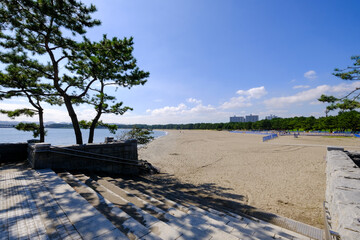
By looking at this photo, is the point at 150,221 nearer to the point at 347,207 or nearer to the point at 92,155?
the point at 347,207

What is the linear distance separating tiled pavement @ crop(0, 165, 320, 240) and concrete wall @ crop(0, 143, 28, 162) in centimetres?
481

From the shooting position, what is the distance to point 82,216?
9.15 ft

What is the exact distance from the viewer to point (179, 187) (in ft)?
26.1

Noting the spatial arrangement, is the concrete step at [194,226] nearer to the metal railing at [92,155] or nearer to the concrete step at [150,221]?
the concrete step at [150,221]

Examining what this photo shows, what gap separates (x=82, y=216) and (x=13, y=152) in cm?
885

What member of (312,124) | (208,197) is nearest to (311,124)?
(312,124)

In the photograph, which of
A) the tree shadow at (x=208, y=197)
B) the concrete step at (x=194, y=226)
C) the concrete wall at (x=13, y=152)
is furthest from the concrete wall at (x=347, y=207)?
the concrete wall at (x=13, y=152)

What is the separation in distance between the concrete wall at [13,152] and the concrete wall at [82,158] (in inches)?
59.1

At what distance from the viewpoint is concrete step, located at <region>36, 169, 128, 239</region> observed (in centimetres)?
228

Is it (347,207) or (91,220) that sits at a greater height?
(347,207)

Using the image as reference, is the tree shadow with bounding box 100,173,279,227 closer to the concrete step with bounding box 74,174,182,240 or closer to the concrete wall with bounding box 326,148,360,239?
the concrete step with bounding box 74,174,182,240

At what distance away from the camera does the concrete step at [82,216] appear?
2279 millimetres

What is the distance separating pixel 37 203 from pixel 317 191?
10.4 m

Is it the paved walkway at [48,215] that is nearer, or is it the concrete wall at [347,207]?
the concrete wall at [347,207]
